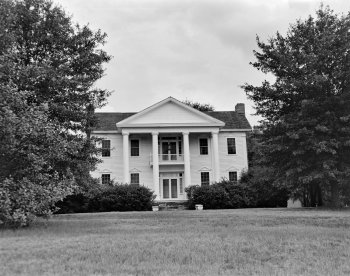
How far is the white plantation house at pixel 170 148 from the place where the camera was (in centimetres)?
3628

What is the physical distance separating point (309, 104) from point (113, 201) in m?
14.8

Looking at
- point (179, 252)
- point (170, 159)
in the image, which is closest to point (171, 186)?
point (170, 159)

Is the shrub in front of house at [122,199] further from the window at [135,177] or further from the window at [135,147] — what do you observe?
the window at [135,147]

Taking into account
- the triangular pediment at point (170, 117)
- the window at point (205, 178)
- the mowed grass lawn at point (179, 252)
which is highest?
the triangular pediment at point (170, 117)

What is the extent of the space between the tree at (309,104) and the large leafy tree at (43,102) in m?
9.33

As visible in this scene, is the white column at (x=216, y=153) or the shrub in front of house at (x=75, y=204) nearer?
the shrub in front of house at (x=75, y=204)

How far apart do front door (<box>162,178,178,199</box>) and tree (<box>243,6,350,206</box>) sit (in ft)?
46.7

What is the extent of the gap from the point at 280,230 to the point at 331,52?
13082 millimetres

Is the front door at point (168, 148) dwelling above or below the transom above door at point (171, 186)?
above

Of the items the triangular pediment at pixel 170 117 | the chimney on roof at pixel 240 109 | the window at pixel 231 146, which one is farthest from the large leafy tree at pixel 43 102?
the chimney on roof at pixel 240 109

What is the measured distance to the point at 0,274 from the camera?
7.10 m

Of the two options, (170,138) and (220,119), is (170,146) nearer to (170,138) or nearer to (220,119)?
(170,138)

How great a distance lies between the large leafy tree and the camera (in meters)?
13.3

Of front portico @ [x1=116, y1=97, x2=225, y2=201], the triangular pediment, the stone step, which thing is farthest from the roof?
the stone step
